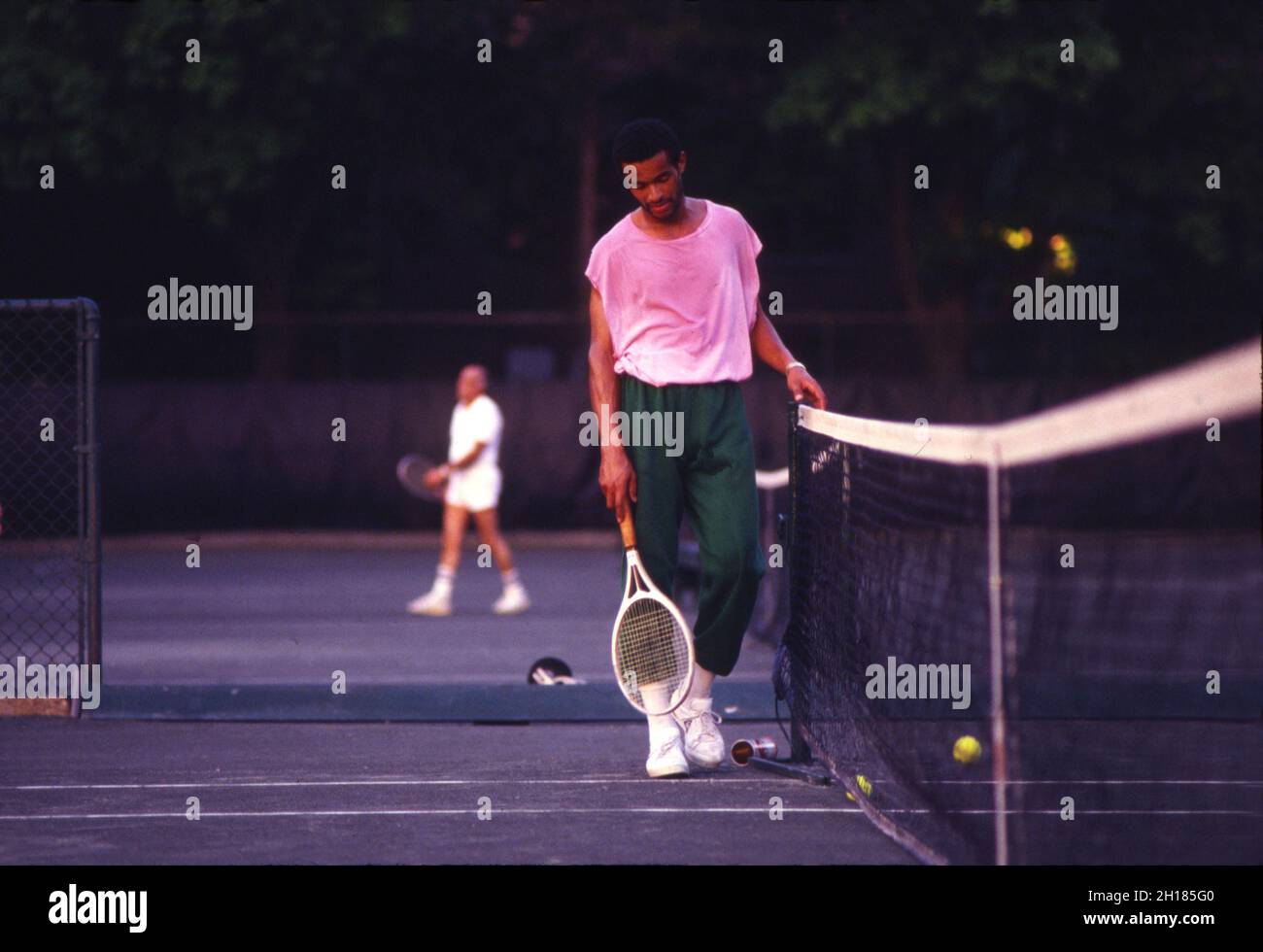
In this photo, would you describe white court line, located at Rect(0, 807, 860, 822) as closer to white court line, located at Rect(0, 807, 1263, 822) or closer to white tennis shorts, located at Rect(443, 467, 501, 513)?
white court line, located at Rect(0, 807, 1263, 822)

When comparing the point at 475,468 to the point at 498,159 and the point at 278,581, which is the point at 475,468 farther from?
the point at 498,159

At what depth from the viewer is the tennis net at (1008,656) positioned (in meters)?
4.64

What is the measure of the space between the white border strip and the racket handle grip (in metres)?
1.60

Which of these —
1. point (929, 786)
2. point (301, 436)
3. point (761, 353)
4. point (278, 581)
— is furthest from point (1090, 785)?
point (301, 436)

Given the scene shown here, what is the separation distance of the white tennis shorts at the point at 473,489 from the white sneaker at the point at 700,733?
9.45m

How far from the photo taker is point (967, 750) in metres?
7.35

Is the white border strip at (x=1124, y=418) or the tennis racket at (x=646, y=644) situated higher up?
the white border strip at (x=1124, y=418)

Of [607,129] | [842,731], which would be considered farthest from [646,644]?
[607,129]

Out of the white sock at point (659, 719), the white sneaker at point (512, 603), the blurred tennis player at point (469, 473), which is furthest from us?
the blurred tennis player at point (469, 473)

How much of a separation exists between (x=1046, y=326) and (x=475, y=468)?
1602 cm

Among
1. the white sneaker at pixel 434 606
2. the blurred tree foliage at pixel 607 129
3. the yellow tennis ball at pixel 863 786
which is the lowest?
the yellow tennis ball at pixel 863 786

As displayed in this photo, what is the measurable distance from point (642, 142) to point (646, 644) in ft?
5.64

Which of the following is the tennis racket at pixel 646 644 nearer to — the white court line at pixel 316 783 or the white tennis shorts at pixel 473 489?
the white court line at pixel 316 783

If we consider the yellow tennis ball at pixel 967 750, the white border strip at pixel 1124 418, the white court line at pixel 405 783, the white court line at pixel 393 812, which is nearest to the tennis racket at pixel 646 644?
the white court line at pixel 405 783
